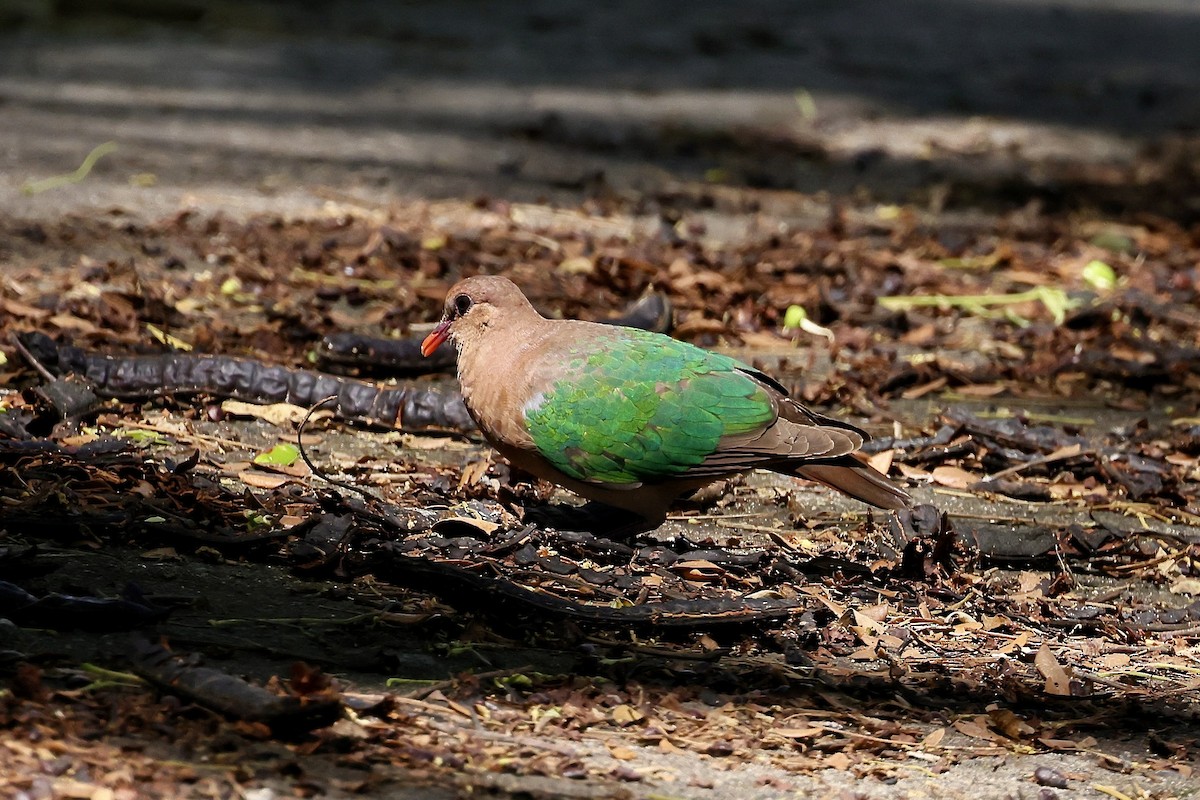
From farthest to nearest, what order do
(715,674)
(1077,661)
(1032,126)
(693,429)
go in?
(1032,126), (693,429), (1077,661), (715,674)

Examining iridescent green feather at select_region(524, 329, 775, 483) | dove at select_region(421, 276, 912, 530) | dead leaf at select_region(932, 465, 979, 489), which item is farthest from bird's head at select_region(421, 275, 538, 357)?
dead leaf at select_region(932, 465, 979, 489)

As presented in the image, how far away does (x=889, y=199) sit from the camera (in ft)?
29.9

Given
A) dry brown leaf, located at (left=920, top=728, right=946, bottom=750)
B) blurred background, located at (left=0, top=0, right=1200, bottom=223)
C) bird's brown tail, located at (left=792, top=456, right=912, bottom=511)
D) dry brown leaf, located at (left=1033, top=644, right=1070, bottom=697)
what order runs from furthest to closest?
blurred background, located at (left=0, top=0, right=1200, bottom=223) < bird's brown tail, located at (left=792, top=456, right=912, bottom=511) < dry brown leaf, located at (left=1033, top=644, right=1070, bottom=697) < dry brown leaf, located at (left=920, top=728, right=946, bottom=750)

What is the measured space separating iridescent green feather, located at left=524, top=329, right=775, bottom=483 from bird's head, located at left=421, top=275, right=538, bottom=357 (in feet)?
1.21

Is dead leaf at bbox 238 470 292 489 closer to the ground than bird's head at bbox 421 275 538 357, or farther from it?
closer to the ground

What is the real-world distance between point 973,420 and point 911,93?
6185 mm

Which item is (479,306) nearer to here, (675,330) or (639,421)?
(639,421)

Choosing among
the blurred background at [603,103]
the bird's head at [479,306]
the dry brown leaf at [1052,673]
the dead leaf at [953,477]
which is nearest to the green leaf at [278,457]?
the bird's head at [479,306]

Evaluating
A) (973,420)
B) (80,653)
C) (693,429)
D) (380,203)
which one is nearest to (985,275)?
(973,420)

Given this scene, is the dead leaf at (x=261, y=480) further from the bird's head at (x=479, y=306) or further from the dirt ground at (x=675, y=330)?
the bird's head at (x=479, y=306)

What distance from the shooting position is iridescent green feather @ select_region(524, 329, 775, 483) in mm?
4414

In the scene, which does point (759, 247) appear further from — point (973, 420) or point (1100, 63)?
point (1100, 63)

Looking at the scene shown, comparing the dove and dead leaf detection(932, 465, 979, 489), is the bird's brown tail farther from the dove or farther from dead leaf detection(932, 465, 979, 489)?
dead leaf detection(932, 465, 979, 489)

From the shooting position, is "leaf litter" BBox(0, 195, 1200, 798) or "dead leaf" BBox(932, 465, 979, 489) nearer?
"leaf litter" BBox(0, 195, 1200, 798)
